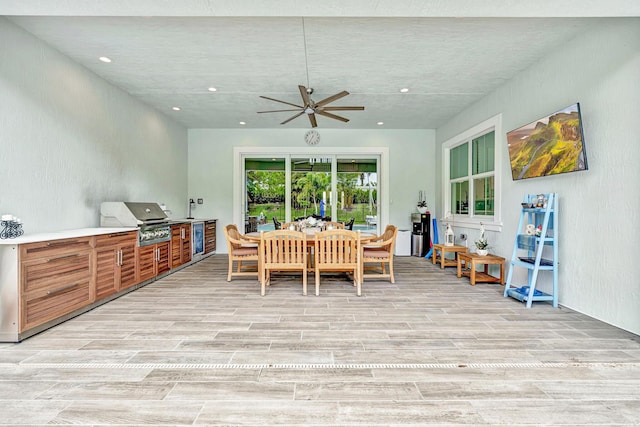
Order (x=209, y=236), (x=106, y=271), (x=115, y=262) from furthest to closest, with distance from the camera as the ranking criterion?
(x=209, y=236), (x=115, y=262), (x=106, y=271)

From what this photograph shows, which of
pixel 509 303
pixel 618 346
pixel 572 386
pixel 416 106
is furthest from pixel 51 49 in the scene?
pixel 618 346

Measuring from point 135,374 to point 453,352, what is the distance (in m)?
2.27

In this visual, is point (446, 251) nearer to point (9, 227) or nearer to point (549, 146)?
point (549, 146)

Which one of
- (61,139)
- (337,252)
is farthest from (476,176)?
(61,139)

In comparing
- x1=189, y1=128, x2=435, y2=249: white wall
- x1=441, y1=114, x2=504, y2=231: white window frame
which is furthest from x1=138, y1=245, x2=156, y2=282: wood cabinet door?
x1=441, y1=114, x2=504, y2=231: white window frame

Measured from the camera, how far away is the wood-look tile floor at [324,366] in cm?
168

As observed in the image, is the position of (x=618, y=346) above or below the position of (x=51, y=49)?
below

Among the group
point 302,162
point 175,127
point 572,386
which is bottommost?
point 572,386

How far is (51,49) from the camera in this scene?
3.58 m

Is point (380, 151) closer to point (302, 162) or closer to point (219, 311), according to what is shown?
point (302, 162)

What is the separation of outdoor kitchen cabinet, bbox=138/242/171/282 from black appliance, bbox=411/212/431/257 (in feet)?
16.7

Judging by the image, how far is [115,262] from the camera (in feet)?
12.2

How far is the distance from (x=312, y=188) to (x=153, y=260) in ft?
13.2

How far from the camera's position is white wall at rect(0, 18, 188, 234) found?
3104 millimetres
